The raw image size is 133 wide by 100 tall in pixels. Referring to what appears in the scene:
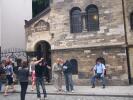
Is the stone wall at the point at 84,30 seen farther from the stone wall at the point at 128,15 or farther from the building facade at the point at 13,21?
the building facade at the point at 13,21

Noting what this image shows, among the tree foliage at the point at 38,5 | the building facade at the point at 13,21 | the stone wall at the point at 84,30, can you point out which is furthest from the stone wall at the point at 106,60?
the tree foliage at the point at 38,5

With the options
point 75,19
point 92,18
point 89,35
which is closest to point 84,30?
point 89,35

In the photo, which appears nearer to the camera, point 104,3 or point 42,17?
point 104,3

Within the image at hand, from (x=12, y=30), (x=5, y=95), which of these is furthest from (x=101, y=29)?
(x=12, y=30)

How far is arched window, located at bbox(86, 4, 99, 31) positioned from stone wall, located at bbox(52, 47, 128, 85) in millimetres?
1622

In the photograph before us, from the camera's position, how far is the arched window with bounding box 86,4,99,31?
19938 millimetres

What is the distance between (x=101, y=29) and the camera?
19.4 meters

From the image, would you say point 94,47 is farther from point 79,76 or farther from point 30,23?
point 30,23

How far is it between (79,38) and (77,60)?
154 centimetres

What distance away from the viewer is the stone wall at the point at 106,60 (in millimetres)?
18625

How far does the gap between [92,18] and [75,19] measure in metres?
1.27

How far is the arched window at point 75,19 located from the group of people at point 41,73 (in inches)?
114

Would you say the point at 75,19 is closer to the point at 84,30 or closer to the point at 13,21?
the point at 84,30

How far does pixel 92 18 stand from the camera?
66.3 feet
